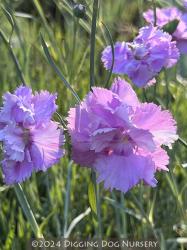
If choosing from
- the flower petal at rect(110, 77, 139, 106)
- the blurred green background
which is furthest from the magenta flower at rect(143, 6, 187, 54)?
the flower petal at rect(110, 77, 139, 106)

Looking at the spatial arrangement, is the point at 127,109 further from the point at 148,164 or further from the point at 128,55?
the point at 128,55

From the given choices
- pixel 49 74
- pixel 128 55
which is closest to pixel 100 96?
pixel 128 55

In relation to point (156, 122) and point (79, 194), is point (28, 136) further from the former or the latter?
point (79, 194)

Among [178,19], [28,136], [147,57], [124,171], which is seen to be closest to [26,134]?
[28,136]

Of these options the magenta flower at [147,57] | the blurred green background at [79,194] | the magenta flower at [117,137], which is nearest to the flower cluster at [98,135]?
the magenta flower at [117,137]

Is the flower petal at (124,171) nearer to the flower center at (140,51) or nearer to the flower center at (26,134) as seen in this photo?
the flower center at (26,134)

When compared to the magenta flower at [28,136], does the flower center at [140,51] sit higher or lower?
higher
